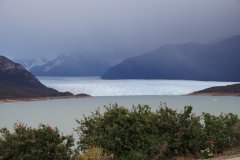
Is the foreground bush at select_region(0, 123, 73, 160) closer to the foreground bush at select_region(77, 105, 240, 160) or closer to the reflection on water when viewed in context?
the foreground bush at select_region(77, 105, 240, 160)

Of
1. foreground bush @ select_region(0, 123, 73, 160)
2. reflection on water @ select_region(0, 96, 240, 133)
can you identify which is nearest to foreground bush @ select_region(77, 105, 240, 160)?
foreground bush @ select_region(0, 123, 73, 160)

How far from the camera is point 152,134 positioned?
1852 centimetres

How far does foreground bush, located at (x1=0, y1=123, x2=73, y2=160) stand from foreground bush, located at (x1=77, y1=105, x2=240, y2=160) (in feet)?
5.19

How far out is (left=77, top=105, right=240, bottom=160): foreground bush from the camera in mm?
17828

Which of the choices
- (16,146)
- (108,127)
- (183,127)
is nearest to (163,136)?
(183,127)

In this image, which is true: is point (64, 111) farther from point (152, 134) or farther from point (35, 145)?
point (35, 145)

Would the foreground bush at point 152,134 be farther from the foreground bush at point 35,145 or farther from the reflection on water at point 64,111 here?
the reflection on water at point 64,111

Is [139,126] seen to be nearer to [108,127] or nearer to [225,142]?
[108,127]

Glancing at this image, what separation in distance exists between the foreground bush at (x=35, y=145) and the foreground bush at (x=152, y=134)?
158cm

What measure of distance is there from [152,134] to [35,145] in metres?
5.04

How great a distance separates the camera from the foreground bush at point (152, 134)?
17.8 meters

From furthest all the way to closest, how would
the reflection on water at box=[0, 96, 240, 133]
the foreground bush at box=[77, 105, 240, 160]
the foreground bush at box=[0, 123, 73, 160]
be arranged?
the reflection on water at box=[0, 96, 240, 133] < the foreground bush at box=[77, 105, 240, 160] < the foreground bush at box=[0, 123, 73, 160]

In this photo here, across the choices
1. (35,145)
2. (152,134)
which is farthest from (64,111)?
(35,145)

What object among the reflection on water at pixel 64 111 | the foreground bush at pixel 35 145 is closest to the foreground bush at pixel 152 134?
the foreground bush at pixel 35 145
